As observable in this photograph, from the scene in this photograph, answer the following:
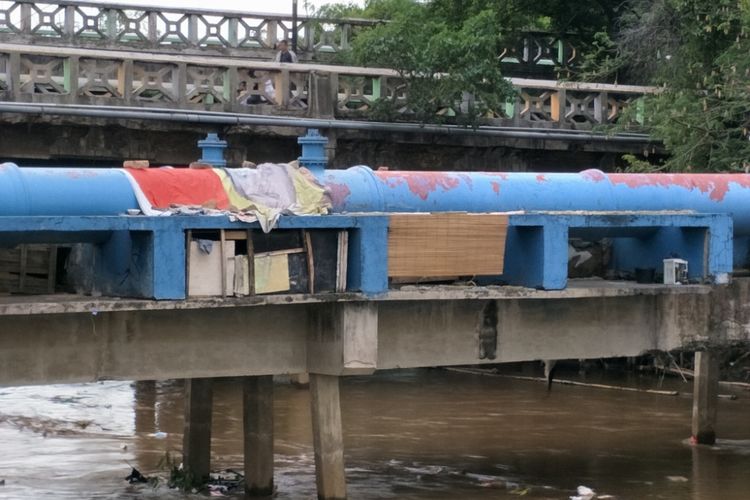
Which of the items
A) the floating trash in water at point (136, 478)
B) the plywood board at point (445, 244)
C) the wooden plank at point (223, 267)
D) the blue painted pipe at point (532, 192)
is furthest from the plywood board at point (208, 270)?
the floating trash in water at point (136, 478)

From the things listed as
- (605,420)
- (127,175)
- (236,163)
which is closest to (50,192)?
(127,175)

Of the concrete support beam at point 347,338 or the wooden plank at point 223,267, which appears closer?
the wooden plank at point 223,267

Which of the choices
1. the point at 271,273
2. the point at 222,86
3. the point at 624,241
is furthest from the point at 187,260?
the point at 222,86

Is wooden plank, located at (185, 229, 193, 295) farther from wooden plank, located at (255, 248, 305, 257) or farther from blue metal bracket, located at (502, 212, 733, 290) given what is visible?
blue metal bracket, located at (502, 212, 733, 290)

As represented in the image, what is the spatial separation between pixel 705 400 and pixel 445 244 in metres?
6.38

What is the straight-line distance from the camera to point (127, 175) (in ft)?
39.6

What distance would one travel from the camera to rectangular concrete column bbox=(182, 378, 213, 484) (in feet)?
48.5

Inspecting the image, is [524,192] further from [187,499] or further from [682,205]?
[187,499]

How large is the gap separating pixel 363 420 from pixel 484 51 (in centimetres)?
614

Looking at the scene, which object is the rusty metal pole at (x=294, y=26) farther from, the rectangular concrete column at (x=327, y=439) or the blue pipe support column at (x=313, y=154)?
the rectangular concrete column at (x=327, y=439)

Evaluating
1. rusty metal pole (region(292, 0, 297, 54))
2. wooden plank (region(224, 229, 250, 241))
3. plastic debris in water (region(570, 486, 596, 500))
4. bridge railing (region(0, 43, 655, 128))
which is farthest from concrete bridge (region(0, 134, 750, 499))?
rusty metal pole (region(292, 0, 297, 54))

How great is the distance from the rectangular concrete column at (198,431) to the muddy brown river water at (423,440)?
0.38 m

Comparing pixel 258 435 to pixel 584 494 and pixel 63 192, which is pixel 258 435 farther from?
pixel 63 192

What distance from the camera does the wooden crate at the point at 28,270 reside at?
44.0ft
